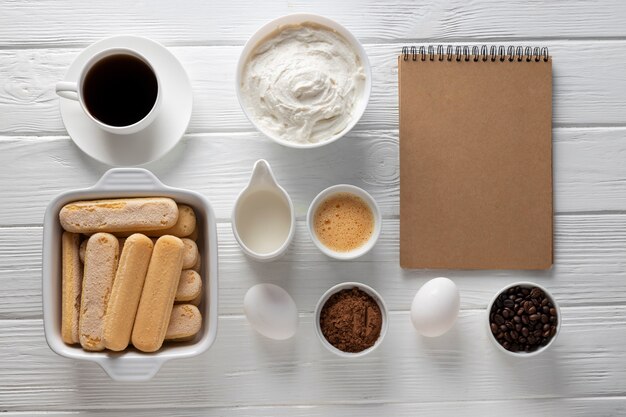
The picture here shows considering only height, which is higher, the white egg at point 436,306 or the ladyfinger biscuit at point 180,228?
the ladyfinger biscuit at point 180,228

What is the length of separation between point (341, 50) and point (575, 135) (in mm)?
439

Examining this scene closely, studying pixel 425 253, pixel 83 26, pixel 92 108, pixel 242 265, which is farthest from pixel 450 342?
pixel 83 26

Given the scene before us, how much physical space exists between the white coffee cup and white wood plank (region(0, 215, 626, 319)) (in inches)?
8.9

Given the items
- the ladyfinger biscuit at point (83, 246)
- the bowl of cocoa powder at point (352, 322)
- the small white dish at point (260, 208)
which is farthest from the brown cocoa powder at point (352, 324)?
the ladyfinger biscuit at point (83, 246)

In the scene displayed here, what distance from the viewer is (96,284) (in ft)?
3.14

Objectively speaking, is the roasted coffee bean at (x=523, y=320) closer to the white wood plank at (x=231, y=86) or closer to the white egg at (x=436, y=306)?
the white egg at (x=436, y=306)

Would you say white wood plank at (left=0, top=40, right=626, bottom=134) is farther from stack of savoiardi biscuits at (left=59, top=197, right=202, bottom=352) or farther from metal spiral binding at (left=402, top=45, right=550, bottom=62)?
stack of savoiardi biscuits at (left=59, top=197, right=202, bottom=352)

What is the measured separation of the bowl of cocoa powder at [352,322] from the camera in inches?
41.9

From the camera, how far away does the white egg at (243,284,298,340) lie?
1.04 m

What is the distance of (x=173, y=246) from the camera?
0.96 meters

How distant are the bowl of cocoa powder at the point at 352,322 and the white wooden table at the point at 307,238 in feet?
0.20

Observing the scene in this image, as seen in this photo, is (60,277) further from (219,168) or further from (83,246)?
(219,168)

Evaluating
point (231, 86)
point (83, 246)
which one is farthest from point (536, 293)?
point (83, 246)

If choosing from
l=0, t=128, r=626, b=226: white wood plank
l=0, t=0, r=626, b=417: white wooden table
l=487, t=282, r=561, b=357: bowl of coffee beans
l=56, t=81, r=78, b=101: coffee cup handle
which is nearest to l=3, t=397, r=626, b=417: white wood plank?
l=0, t=0, r=626, b=417: white wooden table
